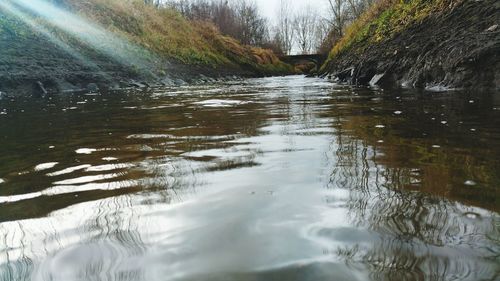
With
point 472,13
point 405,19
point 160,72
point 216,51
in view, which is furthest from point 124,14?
point 472,13

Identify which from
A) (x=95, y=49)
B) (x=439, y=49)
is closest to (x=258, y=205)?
(x=439, y=49)

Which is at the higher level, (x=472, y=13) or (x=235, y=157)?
(x=472, y=13)

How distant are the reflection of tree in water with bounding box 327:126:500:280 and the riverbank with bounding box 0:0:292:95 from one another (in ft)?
30.6

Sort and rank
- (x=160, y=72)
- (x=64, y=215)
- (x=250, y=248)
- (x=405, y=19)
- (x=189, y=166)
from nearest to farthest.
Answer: (x=250, y=248) < (x=64, y=215) < (x=189, y=166) < (x=405, y=19) < (x=160, y=72)

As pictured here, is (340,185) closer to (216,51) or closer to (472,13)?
(472,13)

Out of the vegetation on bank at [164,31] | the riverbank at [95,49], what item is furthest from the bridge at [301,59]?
the riverbank at [95,49]

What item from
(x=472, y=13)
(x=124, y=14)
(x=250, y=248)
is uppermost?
(x=124, y=14)

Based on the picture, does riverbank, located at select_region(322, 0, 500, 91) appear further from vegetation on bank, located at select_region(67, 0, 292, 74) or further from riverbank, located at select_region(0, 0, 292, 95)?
vegetation on bank, located at select_region(67, 0, 292, 74)

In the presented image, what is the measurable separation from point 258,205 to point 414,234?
57cm

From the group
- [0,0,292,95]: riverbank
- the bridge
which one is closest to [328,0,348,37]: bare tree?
the bridge

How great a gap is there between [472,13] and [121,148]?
6419mm

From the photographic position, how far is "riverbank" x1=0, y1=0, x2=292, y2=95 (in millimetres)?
10227

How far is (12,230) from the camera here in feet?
4.54

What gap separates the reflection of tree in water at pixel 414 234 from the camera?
100 cm
